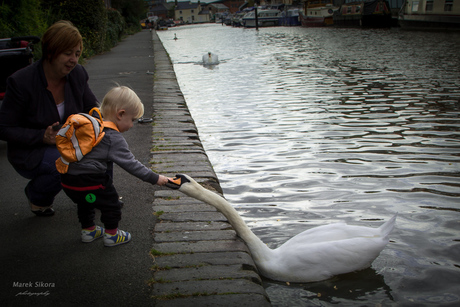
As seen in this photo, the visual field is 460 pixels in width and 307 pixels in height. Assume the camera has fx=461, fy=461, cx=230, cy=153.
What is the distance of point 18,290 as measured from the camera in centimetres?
266

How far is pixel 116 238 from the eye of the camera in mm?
3170

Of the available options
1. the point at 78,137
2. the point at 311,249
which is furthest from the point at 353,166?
the point at 78,137

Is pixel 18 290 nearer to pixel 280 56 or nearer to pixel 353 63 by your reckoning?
pixel 353 63

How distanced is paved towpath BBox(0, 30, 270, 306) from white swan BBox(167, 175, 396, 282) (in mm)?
200

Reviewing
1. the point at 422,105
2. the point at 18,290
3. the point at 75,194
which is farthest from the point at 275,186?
the point at 422,105

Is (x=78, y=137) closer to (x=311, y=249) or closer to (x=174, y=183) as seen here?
(x=174, y=183)

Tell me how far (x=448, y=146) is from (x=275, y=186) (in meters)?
2.63

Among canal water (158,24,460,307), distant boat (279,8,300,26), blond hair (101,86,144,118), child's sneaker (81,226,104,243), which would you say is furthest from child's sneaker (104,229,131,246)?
distant boat (279,8,300,26)

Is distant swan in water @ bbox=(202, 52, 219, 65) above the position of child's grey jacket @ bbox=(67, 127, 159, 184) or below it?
below

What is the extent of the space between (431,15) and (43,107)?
31.4 metres

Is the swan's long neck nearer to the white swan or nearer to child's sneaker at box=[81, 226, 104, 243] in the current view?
the white swan

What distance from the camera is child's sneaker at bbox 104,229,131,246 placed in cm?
316

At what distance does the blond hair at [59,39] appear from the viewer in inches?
129

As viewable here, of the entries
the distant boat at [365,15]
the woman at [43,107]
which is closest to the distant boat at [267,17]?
the distant boat at [365,15]
